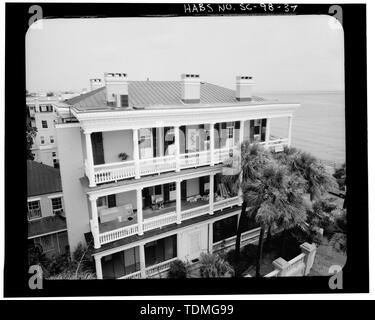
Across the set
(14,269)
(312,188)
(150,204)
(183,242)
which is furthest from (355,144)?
(14,269)

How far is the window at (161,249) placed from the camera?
20.7ft

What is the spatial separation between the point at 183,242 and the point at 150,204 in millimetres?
1413

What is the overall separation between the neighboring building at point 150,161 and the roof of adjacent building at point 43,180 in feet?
7.30

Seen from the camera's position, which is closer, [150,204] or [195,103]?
[195,103]

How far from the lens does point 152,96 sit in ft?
18.9

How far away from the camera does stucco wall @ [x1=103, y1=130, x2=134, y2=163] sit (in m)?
5.51

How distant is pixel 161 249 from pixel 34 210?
437 centimetres

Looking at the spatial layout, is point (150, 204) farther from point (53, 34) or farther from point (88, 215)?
point (53, 34)

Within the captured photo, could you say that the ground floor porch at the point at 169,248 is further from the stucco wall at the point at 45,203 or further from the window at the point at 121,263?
the stucco wall at the point at 45,203

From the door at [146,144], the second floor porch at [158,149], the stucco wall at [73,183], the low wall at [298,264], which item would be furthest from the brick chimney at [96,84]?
the low wall at [298,264]

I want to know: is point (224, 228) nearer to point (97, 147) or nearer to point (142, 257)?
point (142, 257)

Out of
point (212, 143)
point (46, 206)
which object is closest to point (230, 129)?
point (212, 143)

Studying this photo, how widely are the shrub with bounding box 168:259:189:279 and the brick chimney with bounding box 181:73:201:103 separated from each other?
13.0 feet

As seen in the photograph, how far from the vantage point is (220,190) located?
22.3 ft
